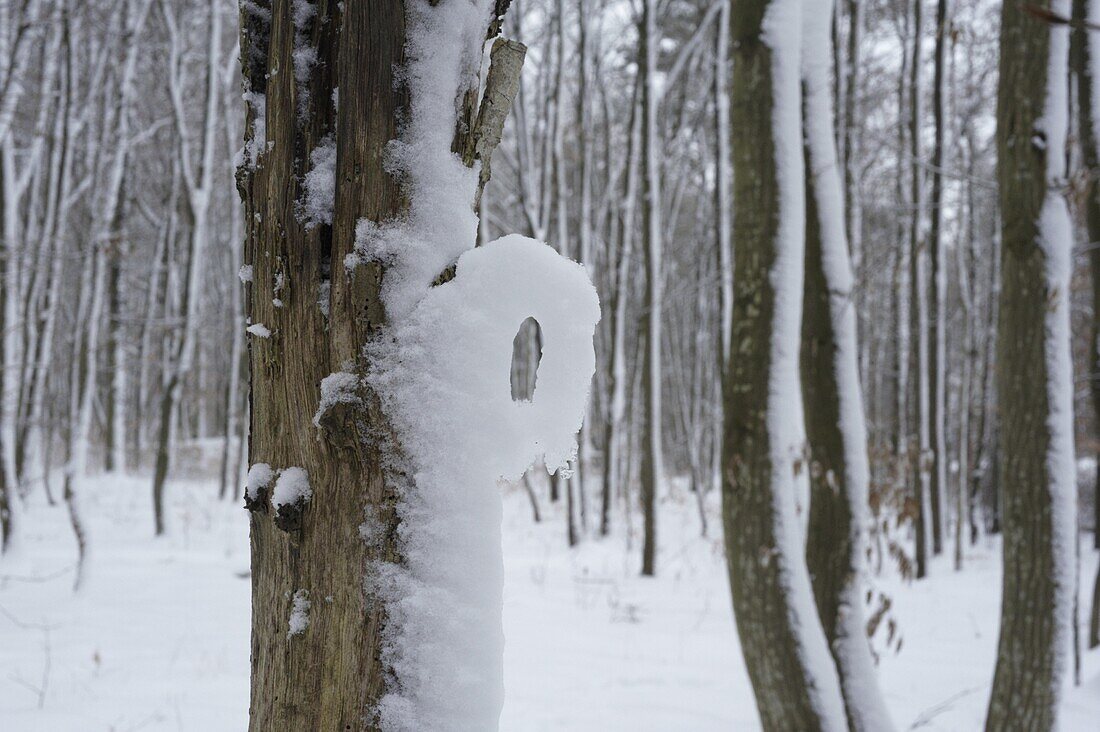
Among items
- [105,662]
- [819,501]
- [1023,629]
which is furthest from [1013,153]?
[105,662]

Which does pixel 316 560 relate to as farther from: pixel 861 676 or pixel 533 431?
pixel 861 676

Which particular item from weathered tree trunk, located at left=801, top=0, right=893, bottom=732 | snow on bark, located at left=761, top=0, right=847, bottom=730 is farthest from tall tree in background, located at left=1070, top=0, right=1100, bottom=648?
snow on bark, located at left=761, top=0, right=847, bottom=730

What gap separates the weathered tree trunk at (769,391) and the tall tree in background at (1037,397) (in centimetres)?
96

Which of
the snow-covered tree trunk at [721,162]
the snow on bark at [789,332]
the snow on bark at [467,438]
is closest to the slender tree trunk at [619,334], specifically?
the snow-covered tree trunk at [721,162]

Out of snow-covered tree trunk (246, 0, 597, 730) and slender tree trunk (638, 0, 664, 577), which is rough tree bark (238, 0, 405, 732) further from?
slender tree trunk (638, 0, 664, 577)

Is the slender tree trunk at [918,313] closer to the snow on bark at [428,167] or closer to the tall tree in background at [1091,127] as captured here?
the tall tree in background at [1091,127]

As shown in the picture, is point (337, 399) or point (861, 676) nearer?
point (337, 399)

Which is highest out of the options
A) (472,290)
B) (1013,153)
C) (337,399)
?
(1013,153)

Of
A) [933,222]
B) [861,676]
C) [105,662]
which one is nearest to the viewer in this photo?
[861,676]

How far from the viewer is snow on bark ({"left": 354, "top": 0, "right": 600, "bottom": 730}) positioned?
100cm

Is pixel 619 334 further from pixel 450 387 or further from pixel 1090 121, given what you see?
pixel 450 387

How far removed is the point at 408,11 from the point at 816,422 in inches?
111

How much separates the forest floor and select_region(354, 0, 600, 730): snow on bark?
2.68m

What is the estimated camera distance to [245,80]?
45.3 inches
